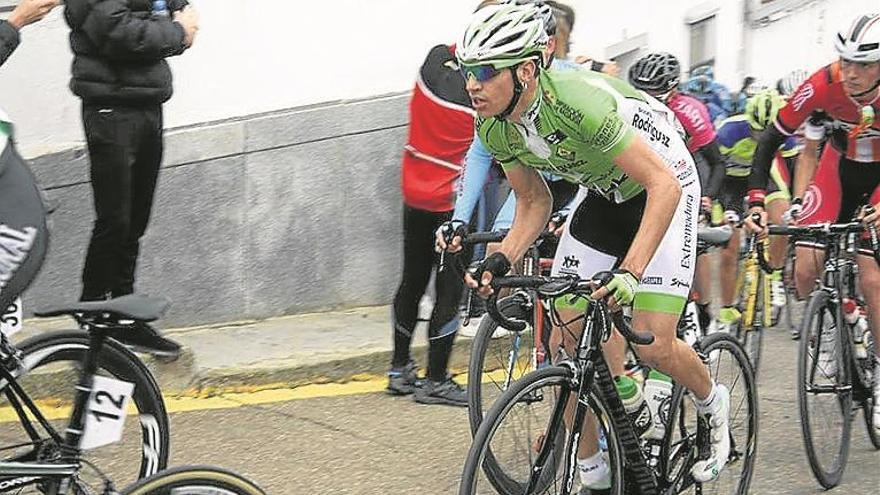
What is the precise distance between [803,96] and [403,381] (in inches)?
93.2

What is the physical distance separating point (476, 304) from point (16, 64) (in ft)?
8.85

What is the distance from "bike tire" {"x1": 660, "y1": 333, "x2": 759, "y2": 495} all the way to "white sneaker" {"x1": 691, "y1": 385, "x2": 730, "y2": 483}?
0.15 ft

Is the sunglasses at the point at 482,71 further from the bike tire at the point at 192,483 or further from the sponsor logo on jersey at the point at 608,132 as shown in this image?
the bike tire at the point at 192,483

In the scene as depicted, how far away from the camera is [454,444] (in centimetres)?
616

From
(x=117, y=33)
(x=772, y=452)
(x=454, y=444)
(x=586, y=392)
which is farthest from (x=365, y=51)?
(x=586, y=392)

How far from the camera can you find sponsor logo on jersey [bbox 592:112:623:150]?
4.39 metres

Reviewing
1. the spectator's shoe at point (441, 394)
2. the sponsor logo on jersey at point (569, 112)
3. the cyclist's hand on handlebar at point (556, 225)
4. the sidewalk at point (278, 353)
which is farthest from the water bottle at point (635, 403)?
the sidewalk at point (278, 353)

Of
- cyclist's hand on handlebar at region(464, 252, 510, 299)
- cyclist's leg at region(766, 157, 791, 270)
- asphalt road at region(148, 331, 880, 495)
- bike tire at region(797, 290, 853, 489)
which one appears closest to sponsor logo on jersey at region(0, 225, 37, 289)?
cyclist's hand on handlebar at region(464, 252, 510, 299)

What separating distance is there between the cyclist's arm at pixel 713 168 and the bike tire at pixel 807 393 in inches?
67.0

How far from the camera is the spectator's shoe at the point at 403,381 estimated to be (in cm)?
689

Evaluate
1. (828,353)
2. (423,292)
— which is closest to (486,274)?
(828,353)

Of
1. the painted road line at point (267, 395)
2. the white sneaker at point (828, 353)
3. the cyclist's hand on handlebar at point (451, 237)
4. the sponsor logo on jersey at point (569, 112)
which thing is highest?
the sponsor logo on jersey at point (569, 112)

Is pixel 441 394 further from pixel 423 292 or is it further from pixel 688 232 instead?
pixel 688 232

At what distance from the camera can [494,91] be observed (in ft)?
14.4
